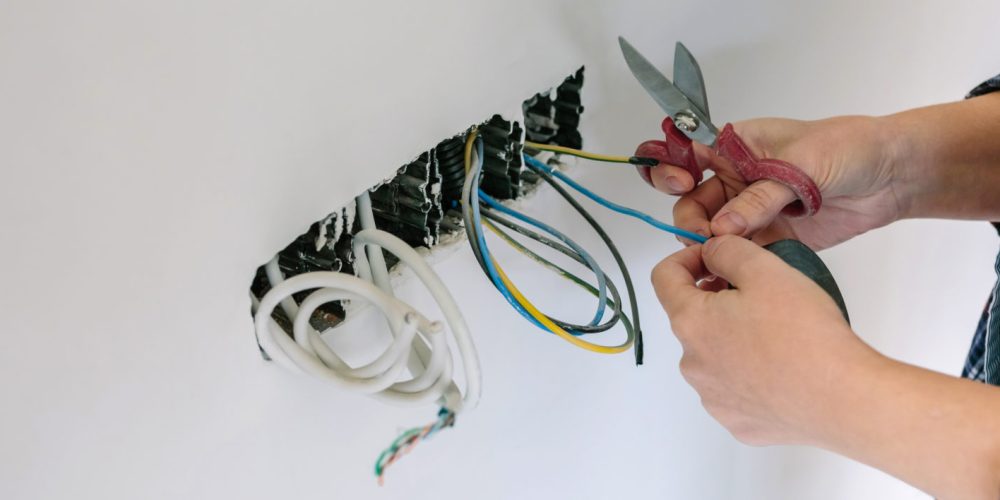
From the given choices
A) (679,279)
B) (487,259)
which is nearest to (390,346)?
(487,259)

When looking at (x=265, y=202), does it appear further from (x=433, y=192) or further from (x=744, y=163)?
(x=744, y=163)

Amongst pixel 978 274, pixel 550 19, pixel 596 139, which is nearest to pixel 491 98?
pixel 550 19

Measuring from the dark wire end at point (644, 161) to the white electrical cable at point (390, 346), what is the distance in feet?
0.77

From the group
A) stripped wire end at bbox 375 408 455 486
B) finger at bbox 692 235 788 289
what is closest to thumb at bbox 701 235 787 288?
finger at bbox 692 235 788 289

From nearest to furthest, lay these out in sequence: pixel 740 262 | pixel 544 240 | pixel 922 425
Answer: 1. pixel 922 425
2. pixel 740 262
3. pixel 544 240

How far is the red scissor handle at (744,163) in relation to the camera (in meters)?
0.63

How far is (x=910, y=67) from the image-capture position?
1.01 meters

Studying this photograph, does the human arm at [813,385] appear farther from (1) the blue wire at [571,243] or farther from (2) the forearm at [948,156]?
(2) the forearm at [948,156]

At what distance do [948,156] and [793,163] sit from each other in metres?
0.21

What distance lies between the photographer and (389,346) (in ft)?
A: 1.68

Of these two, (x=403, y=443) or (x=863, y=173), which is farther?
(x=863, y=173)

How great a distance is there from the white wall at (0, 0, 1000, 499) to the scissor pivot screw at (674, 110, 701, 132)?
133 millimetres

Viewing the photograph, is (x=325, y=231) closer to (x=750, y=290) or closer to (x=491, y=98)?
(x=491, y=98)

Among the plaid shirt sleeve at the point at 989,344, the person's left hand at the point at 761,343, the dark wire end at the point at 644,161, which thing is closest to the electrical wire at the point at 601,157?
the dark wire end at the point at 644,161
